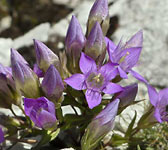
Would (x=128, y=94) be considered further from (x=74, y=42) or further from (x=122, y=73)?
(x=74, y=42)

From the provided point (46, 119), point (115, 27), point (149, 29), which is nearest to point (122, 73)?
point (46, 119)

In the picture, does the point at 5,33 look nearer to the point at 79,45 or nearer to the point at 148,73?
the point at 148,73

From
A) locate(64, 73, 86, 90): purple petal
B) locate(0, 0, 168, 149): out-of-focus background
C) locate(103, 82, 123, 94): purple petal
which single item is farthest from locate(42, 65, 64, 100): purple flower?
locate(0, 0, 168, 149): out-of-focus background

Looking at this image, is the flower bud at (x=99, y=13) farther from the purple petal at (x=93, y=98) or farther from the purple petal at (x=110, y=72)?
the purple petal at (x=93, y=98)

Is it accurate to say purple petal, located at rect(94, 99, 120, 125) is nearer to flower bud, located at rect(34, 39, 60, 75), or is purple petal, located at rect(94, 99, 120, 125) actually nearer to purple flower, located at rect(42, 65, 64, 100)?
purple flower, located at rect(42, 65, 64, 100)

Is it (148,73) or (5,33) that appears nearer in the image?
(148,73)

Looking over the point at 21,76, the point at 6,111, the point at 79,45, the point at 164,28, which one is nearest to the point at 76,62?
the point at 79,45
